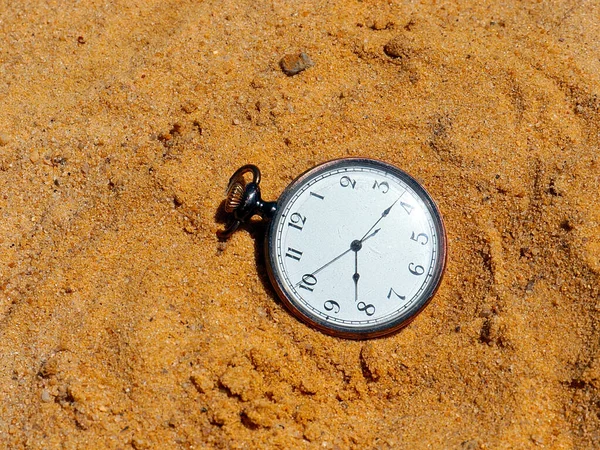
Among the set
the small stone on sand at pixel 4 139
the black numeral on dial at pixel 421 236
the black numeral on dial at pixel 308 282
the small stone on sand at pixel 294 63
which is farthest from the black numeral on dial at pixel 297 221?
the small stone on sand at pixel 4 139

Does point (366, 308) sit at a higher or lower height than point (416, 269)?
lower

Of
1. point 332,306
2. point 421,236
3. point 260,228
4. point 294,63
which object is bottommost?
point 332,306

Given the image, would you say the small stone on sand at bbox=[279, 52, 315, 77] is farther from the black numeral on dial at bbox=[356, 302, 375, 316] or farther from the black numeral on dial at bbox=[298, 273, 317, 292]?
the black numeral on dial at bbox=[356, 302, 375, 316]

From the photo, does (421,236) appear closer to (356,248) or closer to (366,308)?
(356,248)

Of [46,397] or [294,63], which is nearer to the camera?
[46,397]

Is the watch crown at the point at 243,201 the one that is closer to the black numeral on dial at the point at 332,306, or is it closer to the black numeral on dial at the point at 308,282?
the black numeral on dial at the point at 308,282

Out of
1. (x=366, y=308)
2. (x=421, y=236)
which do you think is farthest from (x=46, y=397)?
(x=421, y=236)
